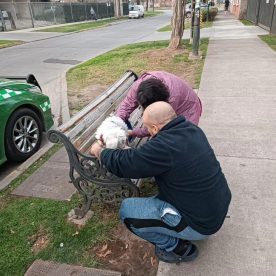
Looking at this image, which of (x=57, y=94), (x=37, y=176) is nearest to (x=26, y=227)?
(x=37, y=176)

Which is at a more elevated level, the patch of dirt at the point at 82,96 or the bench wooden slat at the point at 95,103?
the bench wooden slat at the point at 95,103

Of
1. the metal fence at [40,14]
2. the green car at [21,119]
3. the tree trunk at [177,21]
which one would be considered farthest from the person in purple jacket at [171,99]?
the metal fence at [40,14]

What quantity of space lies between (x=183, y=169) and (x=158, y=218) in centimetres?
45

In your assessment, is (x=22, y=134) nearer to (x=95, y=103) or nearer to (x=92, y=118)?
(x=95, y=103)

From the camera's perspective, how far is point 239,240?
2.84 meters

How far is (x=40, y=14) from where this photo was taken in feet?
107

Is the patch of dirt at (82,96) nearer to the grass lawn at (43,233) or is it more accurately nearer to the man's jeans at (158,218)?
the grass lawn at (43,233)

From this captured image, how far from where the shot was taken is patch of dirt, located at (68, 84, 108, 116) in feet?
22.8

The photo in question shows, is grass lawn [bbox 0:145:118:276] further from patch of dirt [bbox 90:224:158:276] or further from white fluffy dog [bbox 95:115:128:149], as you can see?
white fluffy dog [bbox 95:115:128:149]

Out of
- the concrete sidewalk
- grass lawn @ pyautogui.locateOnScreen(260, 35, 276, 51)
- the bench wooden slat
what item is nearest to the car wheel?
the bench wooden slat

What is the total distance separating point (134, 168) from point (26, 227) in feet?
5.14

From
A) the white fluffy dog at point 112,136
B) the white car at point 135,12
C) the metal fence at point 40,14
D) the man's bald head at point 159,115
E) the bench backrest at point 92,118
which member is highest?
the man's bald head at point 159,115

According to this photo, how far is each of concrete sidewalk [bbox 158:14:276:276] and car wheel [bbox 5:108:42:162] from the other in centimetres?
252

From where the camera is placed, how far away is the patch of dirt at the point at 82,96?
6.95 metres
